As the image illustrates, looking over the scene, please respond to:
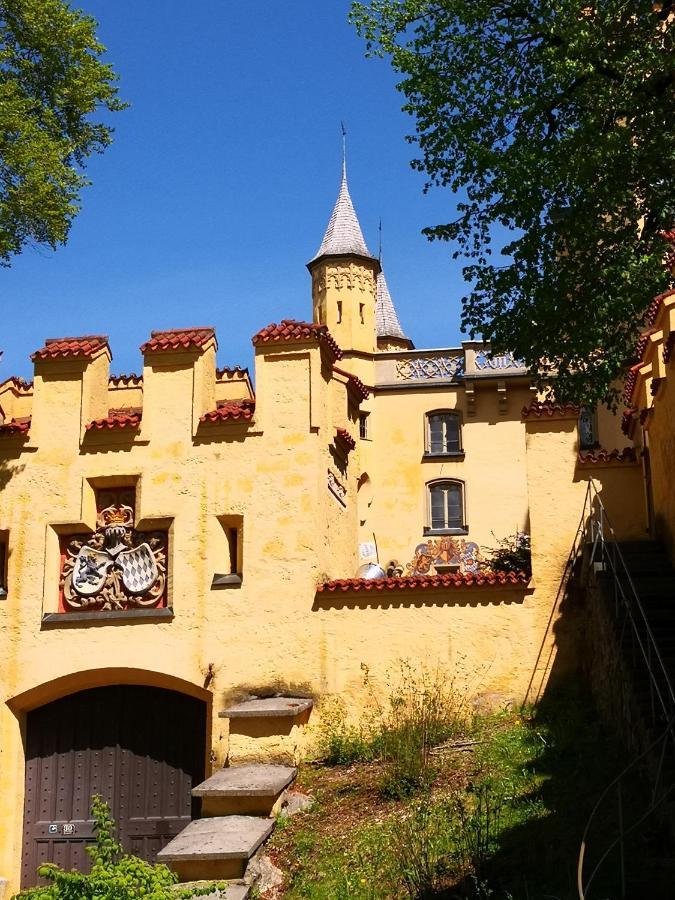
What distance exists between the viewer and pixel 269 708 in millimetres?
16844

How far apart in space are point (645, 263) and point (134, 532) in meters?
9.28

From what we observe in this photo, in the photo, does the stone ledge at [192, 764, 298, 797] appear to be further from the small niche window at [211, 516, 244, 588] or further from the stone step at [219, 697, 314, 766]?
the small niche window at [211, 516, 244, 588]

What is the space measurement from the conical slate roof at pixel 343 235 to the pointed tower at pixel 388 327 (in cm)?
428

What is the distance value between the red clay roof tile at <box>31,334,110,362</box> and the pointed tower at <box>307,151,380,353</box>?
1778cm

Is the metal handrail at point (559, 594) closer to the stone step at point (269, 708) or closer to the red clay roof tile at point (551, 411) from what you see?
the red clay roof tile at point (551, 411)

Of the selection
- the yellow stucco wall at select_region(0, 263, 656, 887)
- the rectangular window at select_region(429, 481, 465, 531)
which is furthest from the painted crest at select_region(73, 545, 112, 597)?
the rectangular window at select_region(429, 481, 465, 531)

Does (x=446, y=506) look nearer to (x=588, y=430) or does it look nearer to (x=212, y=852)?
(x=588, y=430)

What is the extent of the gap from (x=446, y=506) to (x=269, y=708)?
1946 centimetres

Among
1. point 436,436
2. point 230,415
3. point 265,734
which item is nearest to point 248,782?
point 265,734

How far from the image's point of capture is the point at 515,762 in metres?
15.1

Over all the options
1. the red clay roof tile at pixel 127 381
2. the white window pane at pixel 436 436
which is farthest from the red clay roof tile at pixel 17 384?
the white window pane at pixel 436 436

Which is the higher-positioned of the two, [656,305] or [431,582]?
[656,305]

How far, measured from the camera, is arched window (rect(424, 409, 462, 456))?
36.2 meters

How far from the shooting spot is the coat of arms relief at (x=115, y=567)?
59.9 feet
